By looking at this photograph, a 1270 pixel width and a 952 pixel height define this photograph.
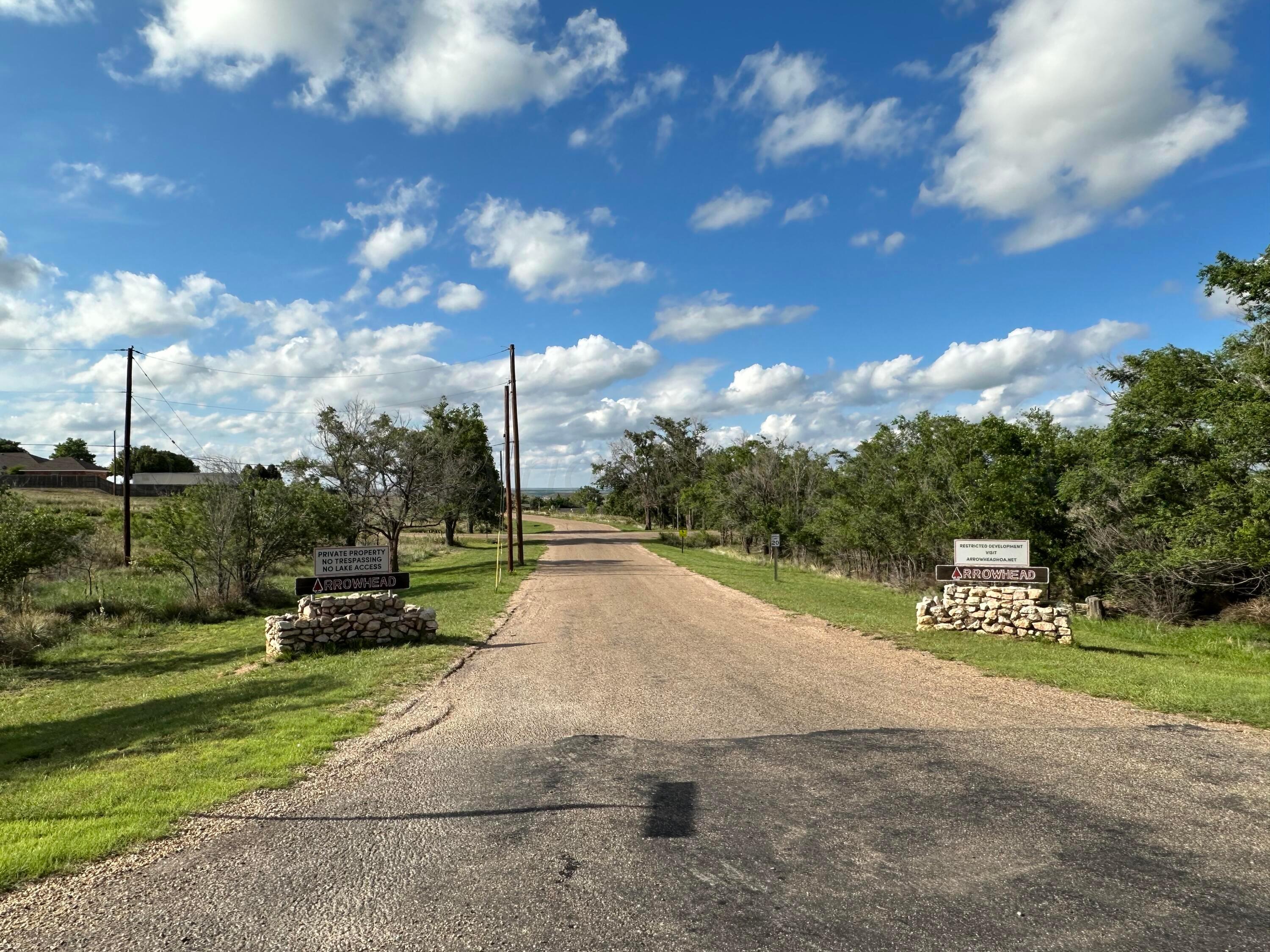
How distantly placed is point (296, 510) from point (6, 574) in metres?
8.34

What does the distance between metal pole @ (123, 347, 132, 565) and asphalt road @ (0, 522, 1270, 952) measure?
79.0 feet

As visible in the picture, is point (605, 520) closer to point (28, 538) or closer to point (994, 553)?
point (28, 538)

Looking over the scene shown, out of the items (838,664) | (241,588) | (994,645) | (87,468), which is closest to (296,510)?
(241,588)

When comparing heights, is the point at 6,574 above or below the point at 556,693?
above

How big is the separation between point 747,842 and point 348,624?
9768mm

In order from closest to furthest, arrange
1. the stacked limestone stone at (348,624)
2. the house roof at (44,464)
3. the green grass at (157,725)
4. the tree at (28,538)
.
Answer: the green grass at (157,725) → the stacked limestone stone at (348,624) → the tree at (28,538) → the house roof at (44,464)

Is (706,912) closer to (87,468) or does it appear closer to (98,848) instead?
(98,848)

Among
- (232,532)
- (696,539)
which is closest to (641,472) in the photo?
(696,539)

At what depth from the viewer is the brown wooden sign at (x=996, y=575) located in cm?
1316

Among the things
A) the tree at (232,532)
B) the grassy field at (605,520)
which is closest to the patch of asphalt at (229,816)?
the tree at (232,532)

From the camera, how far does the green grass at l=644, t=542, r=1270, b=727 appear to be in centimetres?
807

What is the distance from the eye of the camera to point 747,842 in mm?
4496

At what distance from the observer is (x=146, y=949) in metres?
3.39

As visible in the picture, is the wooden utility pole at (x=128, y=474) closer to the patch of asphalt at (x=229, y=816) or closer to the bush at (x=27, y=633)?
the bush at (x=27, y=633)
